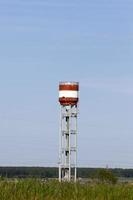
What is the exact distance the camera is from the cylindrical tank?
74.9 m

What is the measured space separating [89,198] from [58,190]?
0.96 metres

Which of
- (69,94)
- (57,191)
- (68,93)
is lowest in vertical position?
(57,191)

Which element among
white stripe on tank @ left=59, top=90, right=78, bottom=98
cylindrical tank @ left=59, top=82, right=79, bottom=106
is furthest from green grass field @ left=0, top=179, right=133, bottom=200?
white stripe on tank @ left=59, top=90, right=78, bottom=98

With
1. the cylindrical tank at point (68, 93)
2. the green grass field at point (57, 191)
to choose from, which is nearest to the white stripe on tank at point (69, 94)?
the cylindrical tank at point (68, 93)

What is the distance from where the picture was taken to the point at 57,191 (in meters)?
21.5

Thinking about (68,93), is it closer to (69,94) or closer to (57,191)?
(69,94)

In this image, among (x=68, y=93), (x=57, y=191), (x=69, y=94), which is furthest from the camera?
(x=68, y=93)

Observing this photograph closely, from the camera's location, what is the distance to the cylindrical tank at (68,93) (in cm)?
7488

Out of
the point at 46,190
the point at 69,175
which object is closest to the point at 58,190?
the point at 46,190

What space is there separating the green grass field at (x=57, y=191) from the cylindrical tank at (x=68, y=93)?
52161 mm

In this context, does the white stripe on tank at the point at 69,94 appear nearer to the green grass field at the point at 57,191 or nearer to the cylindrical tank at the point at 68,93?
the cylindrical tank at the point at 68,93

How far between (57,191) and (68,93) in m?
54.1

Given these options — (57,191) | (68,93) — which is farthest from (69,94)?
(57,191)

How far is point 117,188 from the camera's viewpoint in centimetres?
2236
